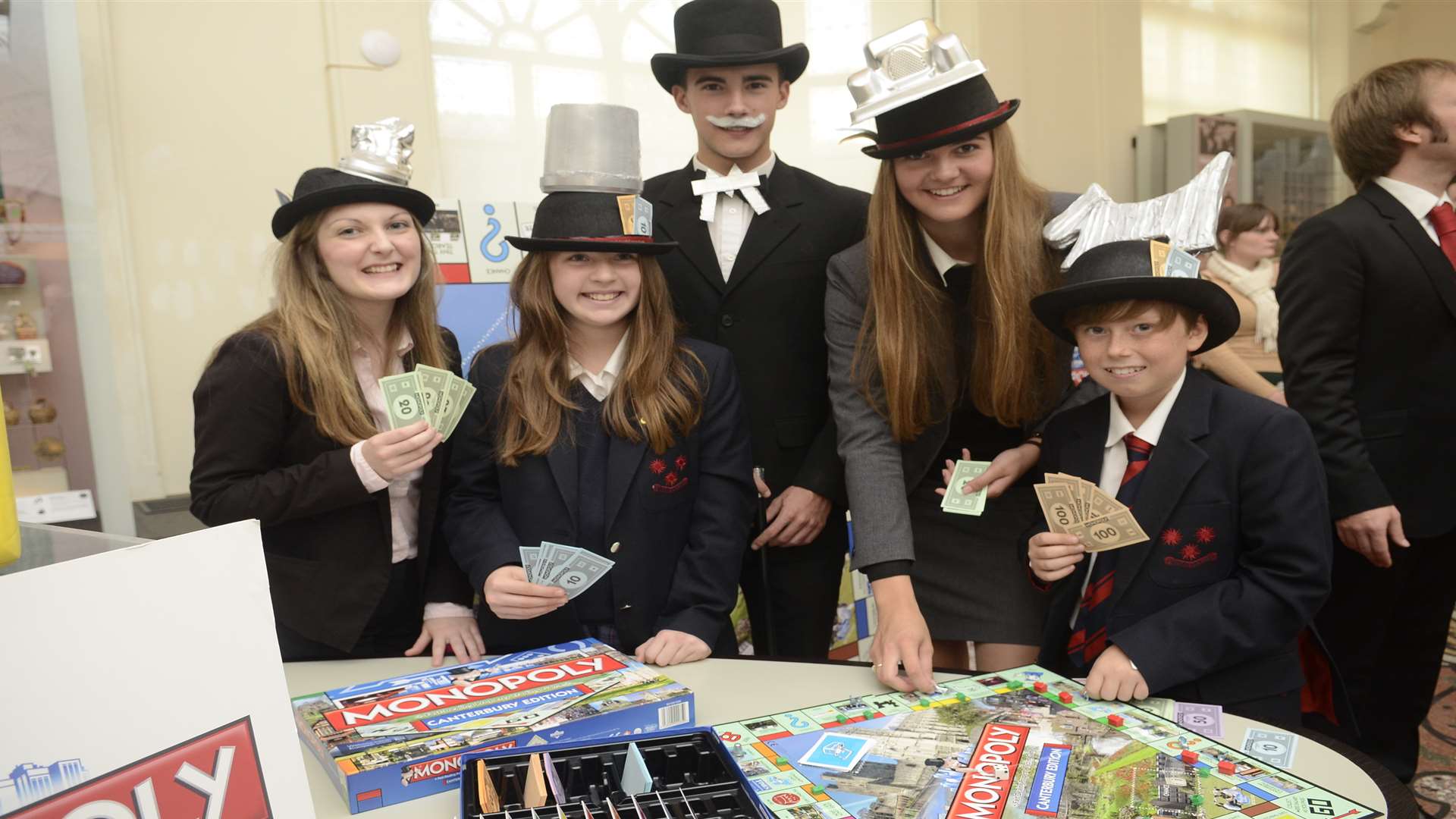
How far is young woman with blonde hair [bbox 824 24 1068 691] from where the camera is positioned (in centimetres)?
189

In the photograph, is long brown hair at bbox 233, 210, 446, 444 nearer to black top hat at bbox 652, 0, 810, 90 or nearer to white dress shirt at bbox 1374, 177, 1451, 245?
black top hat at bbox 652, 0, 810, 90

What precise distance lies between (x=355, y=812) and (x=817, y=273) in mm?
1568

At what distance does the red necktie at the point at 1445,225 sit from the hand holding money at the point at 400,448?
96.0 inches

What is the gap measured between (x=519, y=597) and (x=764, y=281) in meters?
0.97

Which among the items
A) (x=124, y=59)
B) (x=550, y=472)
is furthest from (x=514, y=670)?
(x=124, y=59)

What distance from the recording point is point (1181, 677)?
1.49 metres

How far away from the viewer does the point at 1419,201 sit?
249 cm

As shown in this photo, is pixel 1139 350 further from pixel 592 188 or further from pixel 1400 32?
pixel 1400 32

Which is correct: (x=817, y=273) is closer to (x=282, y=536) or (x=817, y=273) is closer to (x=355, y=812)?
(x=282, y=536)

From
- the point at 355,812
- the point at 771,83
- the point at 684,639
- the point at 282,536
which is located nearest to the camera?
the point at 355,812

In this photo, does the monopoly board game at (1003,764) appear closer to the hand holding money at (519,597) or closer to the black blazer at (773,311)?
the hand holding money at (519,597)

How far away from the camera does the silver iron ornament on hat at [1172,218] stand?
5.73 feet

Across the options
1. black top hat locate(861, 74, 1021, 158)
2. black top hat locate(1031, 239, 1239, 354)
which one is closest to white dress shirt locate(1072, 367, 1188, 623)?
black top hat locate(1031, 239, 1239, 354)

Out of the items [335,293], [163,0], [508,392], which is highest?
[163,0]
